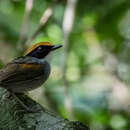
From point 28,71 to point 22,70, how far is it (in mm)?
116

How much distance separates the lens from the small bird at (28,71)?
5.05 m

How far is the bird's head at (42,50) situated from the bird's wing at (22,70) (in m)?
0.11

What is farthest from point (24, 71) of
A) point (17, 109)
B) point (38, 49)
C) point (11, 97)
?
point (17, 109)

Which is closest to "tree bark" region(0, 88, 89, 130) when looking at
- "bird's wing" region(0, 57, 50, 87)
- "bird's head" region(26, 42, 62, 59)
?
"bird's wing" region(0, 57, 50, 87)

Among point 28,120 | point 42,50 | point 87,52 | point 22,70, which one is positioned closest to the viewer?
point 28,120

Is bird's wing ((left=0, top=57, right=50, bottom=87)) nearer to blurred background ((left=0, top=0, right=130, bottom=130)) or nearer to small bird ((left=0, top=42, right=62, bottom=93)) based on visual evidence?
small bird ((left=0, top=42, right=62, bottom=93))

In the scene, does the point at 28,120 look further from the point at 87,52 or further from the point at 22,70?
the point at 87,52

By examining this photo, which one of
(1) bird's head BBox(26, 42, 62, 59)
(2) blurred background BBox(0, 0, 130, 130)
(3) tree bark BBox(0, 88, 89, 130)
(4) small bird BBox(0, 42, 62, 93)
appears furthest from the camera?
(2) blurred background BBox(0, 0, 130, 130)

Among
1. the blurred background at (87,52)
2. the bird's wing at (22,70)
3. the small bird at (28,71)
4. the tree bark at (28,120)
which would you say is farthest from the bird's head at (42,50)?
the tree bark at (28,120)

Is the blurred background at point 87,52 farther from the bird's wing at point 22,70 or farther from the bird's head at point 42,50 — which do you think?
the bird's wing at point 22,70

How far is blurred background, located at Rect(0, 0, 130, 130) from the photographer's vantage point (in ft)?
23.3

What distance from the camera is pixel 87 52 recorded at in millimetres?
8344

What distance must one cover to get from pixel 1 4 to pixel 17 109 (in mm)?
5285

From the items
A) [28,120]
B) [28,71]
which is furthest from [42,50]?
[28,120]
